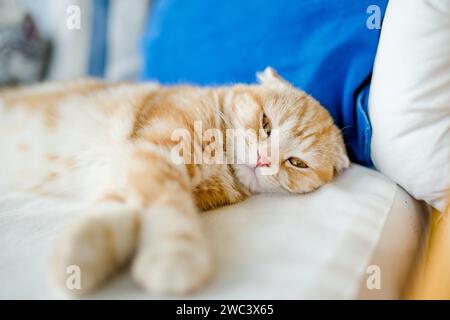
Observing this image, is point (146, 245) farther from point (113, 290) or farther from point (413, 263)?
point (413, 263)

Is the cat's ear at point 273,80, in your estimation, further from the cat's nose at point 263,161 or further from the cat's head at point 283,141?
the cat's nose at point 263,161

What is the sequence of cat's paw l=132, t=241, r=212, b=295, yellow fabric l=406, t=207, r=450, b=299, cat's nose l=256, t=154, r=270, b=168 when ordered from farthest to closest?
cat's nose l=256, t=154, r=270, b=168 → yellow fabric l=406, t=207, r=450, b=299 → cat's paw l=132, t=241, r=212, b=295

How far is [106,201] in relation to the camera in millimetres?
958

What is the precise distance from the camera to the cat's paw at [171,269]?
73 centimetres

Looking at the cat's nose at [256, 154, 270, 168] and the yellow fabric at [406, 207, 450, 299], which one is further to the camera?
the cat's nose at [256, 154, 270, 168]

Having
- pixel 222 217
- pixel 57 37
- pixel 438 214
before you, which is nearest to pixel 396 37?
pixel 438 214

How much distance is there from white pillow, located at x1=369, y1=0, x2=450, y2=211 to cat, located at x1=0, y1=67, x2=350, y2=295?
0.20 meters

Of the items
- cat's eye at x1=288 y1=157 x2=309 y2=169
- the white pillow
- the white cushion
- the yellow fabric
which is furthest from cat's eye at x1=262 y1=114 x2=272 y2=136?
the yellow fabric

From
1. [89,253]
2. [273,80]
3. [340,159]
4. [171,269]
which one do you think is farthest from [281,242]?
[273,80]

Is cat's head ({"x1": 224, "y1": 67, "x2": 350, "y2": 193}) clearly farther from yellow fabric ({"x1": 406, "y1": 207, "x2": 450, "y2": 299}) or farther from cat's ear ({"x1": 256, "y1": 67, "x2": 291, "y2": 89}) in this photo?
yellow fabric ({"x1": 406, "y1": 207, "x2": 450, "y2": 299})

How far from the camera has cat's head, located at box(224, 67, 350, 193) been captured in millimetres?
1256

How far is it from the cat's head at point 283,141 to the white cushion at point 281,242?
0.21ft

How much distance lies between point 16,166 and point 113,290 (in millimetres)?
743

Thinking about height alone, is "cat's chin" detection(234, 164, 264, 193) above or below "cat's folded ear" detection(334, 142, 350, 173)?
below
